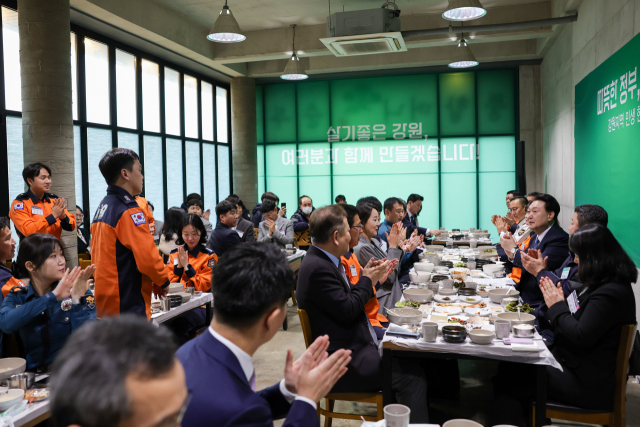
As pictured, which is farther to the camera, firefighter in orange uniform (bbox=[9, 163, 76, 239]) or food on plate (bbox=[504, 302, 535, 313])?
firefighter in orange uniform (bbox=[9, 163, 76, 239])

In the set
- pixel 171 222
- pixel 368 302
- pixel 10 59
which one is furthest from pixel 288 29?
pixel 368 302

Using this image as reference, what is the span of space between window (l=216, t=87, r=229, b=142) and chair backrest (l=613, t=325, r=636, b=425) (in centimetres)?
1016

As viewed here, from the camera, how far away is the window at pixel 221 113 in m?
11.4

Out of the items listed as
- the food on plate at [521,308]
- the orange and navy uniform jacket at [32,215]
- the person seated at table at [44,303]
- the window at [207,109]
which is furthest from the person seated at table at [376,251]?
the window at [207,109]

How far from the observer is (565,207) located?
25.5ft

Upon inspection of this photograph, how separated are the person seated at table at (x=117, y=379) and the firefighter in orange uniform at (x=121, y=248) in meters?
2.22

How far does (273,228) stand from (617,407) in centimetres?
477

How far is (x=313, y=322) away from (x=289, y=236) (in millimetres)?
4149

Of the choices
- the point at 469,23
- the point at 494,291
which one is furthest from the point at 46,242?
the point at 469,23

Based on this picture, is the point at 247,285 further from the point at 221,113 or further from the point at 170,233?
the point at 221,113

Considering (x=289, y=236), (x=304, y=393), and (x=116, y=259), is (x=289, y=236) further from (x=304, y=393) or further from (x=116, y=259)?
(x=304, y=393)

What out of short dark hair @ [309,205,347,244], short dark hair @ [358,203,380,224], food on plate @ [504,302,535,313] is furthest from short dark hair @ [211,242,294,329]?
short dark hair @ [358,203,380,224]

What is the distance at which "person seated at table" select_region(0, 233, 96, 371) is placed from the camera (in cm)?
238

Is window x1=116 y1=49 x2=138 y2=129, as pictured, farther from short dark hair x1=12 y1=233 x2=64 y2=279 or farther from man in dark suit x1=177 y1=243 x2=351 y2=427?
man in dark suit x1=177 y1=243 x2=351 y2=427
